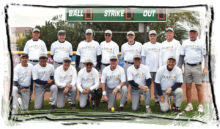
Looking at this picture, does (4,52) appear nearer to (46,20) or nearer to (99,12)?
(46,20)

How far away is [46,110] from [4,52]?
165 cm

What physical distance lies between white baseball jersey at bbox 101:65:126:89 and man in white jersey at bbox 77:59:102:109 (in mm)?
219

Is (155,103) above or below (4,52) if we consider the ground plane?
below

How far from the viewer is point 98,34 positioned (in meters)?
10.3

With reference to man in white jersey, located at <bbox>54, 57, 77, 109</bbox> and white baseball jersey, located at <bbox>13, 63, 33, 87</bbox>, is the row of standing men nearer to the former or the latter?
man in white jersey, located at <bbox>54, 57, 77, 109</bbox>

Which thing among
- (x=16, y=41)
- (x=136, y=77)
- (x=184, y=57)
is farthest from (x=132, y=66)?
(x=16, y=41)

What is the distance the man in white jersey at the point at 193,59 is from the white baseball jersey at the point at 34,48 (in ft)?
11.4

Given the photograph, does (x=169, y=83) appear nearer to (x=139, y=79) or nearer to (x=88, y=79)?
(x=139, y=79)

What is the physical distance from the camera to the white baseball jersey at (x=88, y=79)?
761 cm

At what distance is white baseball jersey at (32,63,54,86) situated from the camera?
748 cm

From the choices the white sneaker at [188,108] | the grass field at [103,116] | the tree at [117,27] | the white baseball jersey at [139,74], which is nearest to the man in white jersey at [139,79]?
the white baseball jersey at [139,74]

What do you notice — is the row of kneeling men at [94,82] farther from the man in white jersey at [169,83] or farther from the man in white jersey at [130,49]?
the man in white jersey at [130,49]

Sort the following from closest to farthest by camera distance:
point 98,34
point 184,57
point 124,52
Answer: point 184,57, point 124,52, point 98,34

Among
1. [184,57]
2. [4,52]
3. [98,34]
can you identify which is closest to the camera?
[4,52]
